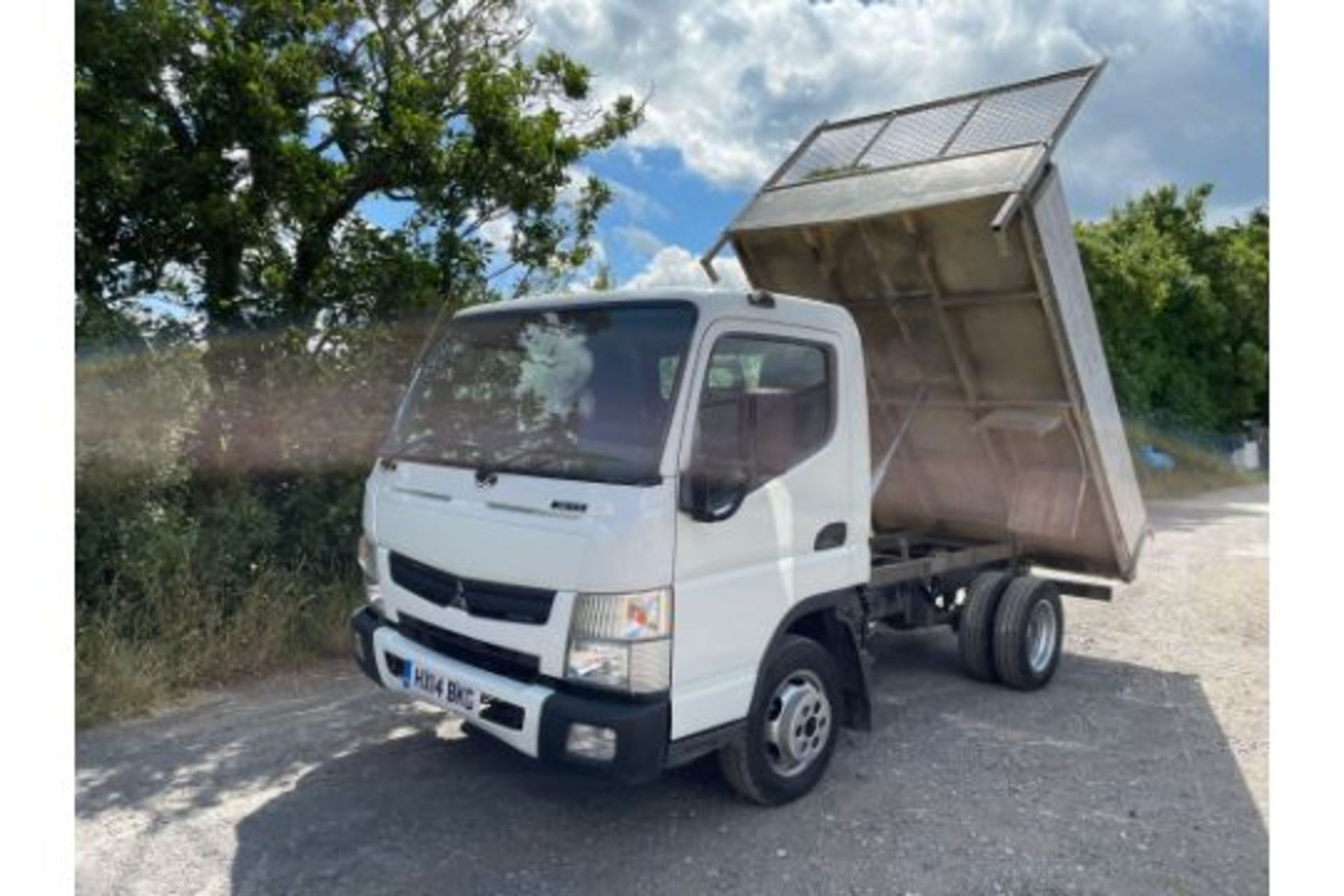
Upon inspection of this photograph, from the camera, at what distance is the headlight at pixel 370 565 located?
4188mm

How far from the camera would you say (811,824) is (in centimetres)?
380

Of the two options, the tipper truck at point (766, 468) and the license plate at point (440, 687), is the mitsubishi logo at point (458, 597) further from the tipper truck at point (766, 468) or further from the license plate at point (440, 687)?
the license plate at point (440, 687)

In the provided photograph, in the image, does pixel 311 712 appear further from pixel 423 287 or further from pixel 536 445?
pixel 423 287

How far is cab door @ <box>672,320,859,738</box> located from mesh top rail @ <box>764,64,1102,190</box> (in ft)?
6.52

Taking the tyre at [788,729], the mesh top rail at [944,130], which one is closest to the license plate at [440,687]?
the tyre at [788,729]

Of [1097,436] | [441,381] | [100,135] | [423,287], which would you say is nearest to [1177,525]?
[1097,436]

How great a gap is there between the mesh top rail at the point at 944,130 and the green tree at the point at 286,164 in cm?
247

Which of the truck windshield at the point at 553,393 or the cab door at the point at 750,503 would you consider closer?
the cab door at the point at 750,503

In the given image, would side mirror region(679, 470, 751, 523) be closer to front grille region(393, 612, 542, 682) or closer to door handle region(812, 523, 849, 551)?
door handle region(812, 523, 849, 551)

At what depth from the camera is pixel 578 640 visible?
10.6 ft

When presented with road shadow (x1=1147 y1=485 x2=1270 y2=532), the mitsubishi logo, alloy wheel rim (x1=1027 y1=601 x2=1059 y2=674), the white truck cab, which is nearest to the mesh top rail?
the white truck cab

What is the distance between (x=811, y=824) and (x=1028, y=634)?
8.15ft

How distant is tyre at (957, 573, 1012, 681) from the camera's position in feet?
18.3

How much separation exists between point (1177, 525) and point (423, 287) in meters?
11.6
